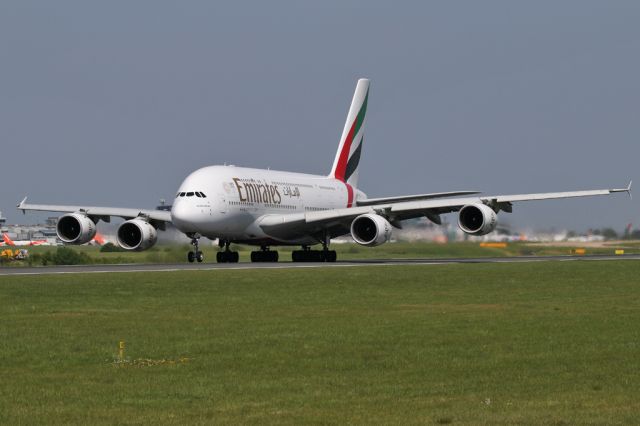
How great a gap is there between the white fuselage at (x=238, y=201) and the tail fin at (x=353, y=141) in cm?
558

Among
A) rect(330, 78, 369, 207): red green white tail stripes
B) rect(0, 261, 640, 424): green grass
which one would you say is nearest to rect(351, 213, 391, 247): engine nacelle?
rect(330, 78, 369, 207): red green white tail stripes

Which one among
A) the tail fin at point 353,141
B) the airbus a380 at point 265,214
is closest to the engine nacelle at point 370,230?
the airbus a380 at point 265,214

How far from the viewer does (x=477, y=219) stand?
4978cm

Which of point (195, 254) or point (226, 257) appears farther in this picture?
point (226, 257)

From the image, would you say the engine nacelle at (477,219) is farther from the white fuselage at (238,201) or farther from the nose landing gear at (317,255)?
the white fuselage at (238,201)

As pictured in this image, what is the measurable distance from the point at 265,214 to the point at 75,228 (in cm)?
862

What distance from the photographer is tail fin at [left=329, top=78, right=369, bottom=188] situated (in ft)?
214

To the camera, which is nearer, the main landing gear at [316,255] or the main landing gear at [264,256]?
the main landing gear at [316,255]

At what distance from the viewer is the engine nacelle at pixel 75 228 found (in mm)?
52688

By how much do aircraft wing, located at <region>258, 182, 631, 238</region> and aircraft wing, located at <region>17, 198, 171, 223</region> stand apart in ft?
15.4

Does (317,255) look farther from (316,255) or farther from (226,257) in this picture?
(226,257)

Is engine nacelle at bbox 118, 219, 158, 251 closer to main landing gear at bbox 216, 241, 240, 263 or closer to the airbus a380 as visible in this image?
the airbus a380

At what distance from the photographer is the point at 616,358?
16.8m

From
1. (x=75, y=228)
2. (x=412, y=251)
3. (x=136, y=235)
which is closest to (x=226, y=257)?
(x=136, y=235)
